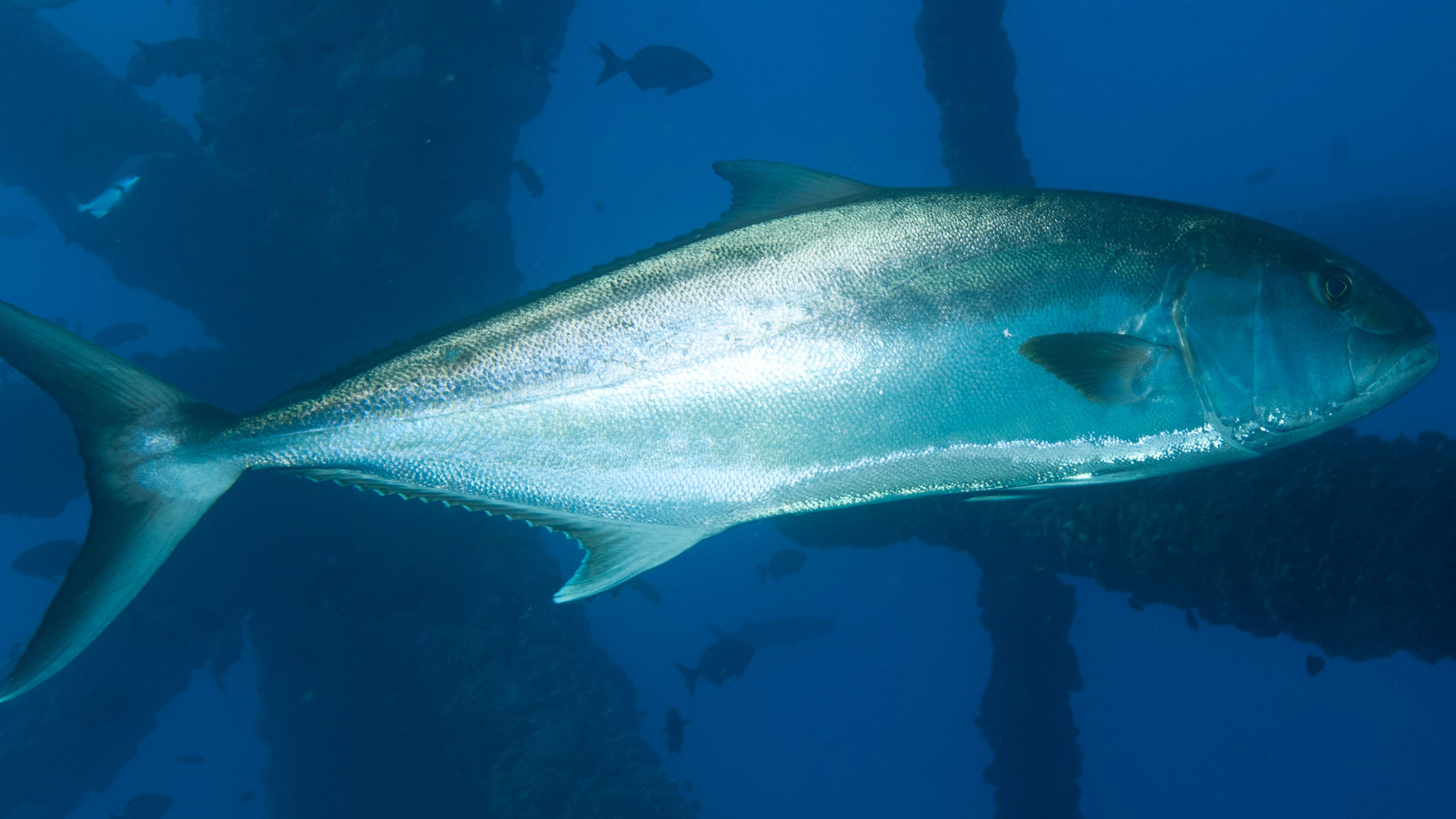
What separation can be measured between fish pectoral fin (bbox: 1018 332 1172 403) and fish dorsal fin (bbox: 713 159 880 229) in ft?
2.30

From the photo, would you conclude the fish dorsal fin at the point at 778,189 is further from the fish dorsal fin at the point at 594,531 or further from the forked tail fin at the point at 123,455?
the forked tail fin at the point at 123,455

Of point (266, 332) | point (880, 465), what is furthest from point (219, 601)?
point (880, 465)

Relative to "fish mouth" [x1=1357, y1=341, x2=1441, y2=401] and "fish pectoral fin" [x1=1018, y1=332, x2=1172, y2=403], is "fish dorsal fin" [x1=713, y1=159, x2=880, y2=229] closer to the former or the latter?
"fish pectoral fin" [x1=1018, y1=332, x2=1172, y2=403]

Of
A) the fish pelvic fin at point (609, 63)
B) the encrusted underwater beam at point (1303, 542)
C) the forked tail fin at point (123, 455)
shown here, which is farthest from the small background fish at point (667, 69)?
the forked tail fin at point (123, 455)

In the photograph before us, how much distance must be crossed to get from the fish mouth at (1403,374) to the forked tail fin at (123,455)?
2941 mm

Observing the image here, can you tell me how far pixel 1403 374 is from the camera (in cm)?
147

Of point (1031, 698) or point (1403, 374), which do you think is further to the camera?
point (1031, 698)

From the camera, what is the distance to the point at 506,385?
5.32 feet

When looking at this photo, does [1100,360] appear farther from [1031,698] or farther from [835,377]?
[1031,698]

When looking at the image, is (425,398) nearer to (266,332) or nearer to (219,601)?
(266,332)

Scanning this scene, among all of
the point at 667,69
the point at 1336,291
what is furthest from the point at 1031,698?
the point at 667,69

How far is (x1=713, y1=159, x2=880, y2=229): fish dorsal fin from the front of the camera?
1.84 metres

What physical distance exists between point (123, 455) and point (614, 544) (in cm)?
141

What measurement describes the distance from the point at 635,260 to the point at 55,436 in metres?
17.2
